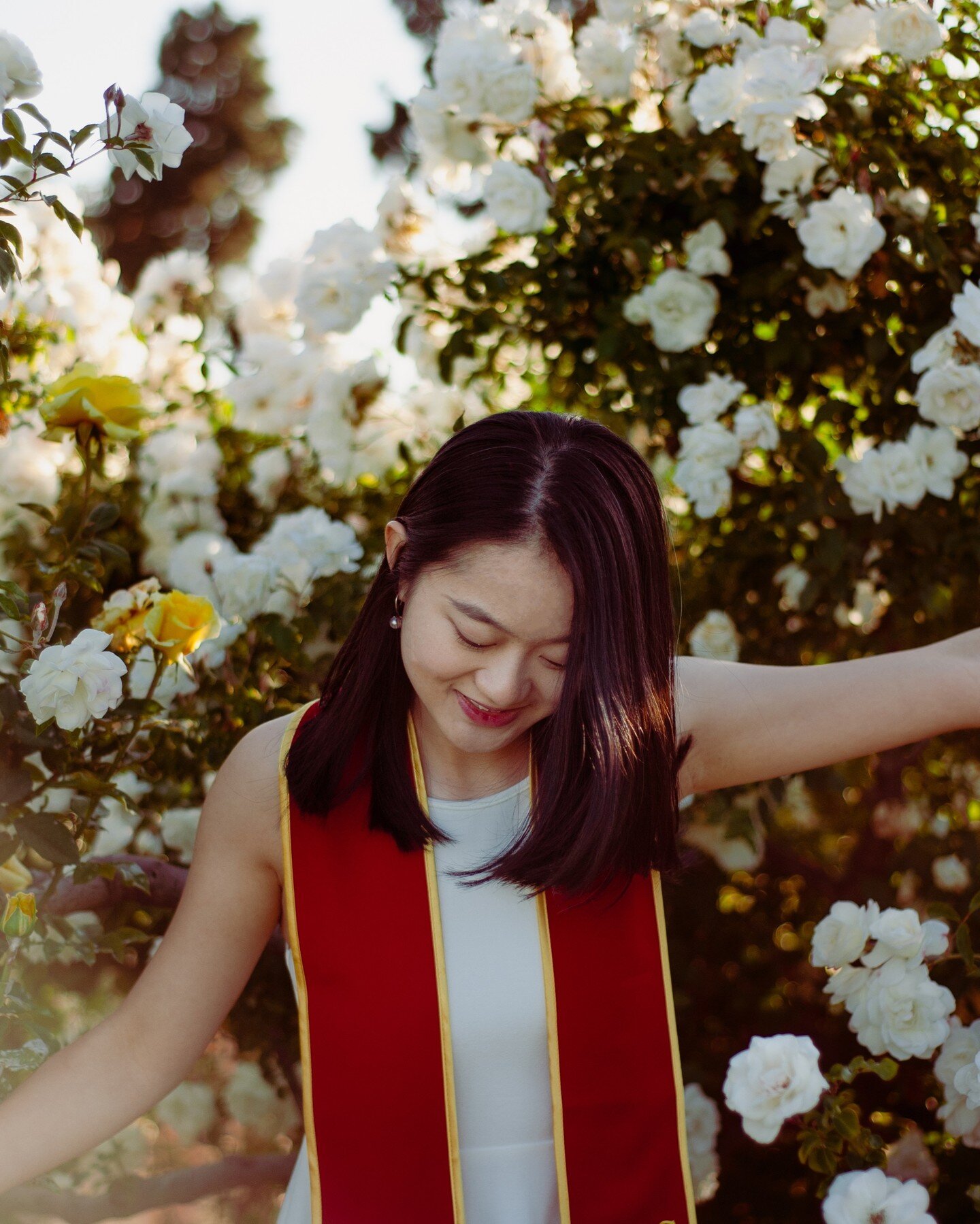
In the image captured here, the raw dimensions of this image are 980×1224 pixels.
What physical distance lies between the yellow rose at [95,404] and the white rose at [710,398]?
93 cm

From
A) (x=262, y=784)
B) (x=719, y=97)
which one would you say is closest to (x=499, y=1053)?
(x=262, y=784)

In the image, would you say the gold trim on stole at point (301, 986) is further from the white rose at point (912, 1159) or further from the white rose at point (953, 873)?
the white rose at point (953, 873)

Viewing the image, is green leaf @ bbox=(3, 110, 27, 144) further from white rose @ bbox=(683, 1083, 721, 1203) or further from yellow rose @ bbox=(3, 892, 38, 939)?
white rose @ bbox=(683, 1083, 721, 1203)

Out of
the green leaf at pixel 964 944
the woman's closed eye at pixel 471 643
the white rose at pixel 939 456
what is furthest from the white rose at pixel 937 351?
the woman's closed eye at pixel 471 643

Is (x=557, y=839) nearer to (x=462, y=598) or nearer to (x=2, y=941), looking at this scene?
(x=462, y=598)

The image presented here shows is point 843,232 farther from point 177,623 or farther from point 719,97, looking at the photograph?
point 177,623

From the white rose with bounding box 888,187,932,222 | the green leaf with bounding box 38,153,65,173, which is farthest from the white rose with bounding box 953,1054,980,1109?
the green leaf with bounding box 38,153,65,173

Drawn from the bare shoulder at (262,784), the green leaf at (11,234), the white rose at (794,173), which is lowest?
the bare shoulder at (262,784)

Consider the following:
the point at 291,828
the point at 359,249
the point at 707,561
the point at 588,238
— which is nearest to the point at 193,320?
the point at 359,249

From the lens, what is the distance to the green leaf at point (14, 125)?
3.63ft

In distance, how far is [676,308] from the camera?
1.95 metres

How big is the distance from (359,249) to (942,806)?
4.84 ft

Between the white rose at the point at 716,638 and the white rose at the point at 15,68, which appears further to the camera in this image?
the white rose at the point at 716,638

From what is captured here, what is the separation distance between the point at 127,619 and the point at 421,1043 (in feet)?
1.94
